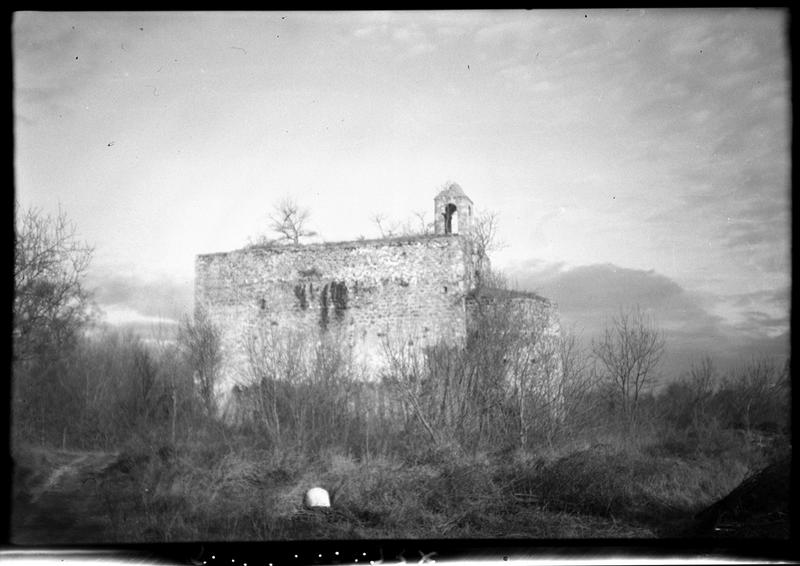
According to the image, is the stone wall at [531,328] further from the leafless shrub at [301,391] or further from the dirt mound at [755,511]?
the dirt mound at [755,511]

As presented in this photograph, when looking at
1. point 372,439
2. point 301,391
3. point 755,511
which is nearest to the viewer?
point 755,511

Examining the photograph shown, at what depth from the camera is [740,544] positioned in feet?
18.7

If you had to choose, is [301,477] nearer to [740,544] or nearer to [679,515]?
[679,515]

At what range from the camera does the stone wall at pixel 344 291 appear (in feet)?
45.3

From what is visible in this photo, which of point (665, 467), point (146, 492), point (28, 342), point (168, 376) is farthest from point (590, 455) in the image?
point (28, 342)

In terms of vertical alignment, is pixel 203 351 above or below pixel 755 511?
above

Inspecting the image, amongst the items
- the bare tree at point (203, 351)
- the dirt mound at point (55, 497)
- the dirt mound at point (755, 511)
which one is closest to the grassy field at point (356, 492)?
the dirt mound at point (55, 497)

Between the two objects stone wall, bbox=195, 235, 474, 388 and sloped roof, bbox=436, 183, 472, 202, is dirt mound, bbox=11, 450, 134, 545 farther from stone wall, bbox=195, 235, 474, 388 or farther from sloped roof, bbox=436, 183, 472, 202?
sloped roof, bbox=436, 183, 472, 202

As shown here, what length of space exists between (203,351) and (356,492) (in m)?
5.68

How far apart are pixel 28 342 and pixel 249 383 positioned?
5.71m

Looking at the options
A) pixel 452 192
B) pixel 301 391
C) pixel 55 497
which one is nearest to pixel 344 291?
pixel 301 391

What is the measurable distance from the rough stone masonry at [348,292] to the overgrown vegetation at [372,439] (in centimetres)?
43

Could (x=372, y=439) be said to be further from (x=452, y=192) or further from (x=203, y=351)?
(x=452, y=192)

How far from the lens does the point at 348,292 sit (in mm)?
14375
